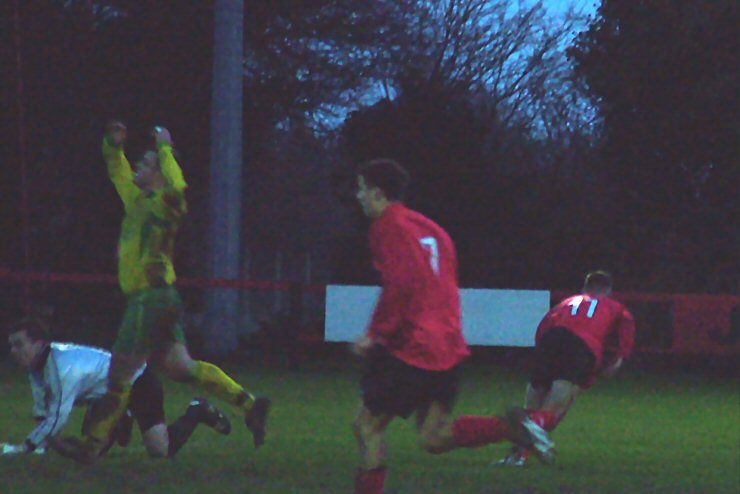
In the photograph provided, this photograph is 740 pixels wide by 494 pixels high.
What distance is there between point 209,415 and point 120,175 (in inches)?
65.1

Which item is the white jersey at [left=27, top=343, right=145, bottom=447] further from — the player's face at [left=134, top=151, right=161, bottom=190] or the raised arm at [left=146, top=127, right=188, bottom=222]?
the player's face at [left=134, top=151, right=161, bottom=190]

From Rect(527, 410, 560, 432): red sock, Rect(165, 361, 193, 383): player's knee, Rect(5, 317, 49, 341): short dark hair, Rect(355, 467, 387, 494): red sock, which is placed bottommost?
Rect(355, 467, 387, 494): red sock

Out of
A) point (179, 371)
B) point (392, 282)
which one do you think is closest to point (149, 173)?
point (179, 371)

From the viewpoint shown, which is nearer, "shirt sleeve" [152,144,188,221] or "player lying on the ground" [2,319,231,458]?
"shirt sleeve" [152,144,188,221]

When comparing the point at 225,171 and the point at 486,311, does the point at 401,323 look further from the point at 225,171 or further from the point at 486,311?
the point at 225,171

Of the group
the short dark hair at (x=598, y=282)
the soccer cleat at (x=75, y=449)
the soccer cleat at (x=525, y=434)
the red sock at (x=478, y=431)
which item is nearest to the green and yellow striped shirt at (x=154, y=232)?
the soccer cleat at (x=75, y=449)

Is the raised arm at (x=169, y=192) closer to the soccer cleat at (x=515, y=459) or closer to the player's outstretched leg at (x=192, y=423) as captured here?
the player's outstretched leg at (x=192, y=423)

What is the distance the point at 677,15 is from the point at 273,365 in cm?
855

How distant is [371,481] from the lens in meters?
7.50

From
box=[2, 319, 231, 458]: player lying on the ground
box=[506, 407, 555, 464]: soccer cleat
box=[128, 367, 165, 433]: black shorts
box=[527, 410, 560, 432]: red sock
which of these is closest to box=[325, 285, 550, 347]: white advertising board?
box=[2, 319, 231, 458]: player lying on the ground

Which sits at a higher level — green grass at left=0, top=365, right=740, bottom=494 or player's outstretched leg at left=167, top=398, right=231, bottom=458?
player's outstretched leg at left=167, top=398, right=231, bottom=458

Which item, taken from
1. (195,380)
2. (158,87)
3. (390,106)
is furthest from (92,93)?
(195,380)

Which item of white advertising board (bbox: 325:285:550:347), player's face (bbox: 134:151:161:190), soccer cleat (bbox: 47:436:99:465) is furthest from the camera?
white advertising board (bbox: 325:285:550:347)

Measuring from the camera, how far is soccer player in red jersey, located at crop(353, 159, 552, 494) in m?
7.34
